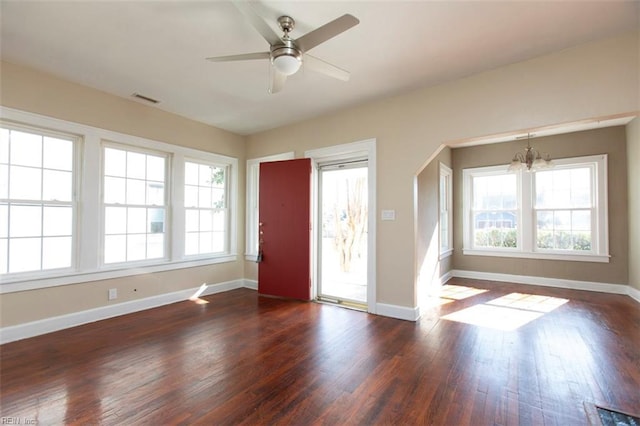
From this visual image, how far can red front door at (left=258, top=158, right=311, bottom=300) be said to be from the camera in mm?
4344

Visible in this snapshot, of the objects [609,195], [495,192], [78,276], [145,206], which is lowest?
[78,276]

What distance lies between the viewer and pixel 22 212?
3043mm

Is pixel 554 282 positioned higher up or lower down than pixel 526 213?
lower down

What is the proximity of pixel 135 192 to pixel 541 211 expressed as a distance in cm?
687

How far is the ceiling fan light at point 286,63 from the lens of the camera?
2.06 m

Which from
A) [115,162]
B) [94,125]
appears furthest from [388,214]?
[94,125]

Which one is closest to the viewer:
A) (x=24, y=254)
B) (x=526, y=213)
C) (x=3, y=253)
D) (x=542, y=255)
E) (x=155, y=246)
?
(x=3, y=253)

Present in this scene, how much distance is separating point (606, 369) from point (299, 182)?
12.4 feet

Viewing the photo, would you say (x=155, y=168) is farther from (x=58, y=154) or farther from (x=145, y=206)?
(x=58, y=154)

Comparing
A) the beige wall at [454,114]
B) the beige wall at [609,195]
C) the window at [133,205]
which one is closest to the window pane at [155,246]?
the window at [133,205]

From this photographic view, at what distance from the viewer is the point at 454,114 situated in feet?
10.5

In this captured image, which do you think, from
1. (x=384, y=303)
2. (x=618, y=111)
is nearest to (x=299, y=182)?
(x=384, y=303)

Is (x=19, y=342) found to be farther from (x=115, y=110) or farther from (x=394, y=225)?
(x=394, y=225)

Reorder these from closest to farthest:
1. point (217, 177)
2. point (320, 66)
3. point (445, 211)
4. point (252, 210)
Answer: point (320, 66) → point (217, 177) → point (252, 210) → point (445, 211)
